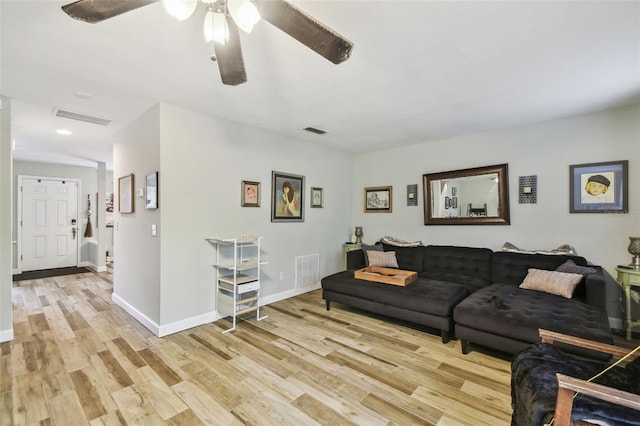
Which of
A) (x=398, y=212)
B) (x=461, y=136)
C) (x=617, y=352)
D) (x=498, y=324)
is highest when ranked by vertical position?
(x=461, y=136)

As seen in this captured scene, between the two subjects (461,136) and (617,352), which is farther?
(461,136)

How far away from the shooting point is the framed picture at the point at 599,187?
10.1 feet

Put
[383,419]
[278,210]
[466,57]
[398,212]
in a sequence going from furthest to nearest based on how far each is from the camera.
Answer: [398,212] < [278,210] < [466,57] < [383,419]

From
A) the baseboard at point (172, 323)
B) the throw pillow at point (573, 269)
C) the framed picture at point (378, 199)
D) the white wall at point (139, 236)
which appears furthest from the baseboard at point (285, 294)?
the throw pillow at point (573, 269)

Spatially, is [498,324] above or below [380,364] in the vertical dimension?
above

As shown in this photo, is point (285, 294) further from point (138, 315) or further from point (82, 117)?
point (82, 117)

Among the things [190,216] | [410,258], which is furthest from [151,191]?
[410,258]

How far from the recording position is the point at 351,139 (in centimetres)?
442

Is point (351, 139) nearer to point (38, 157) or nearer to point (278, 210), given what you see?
point (278, 210)

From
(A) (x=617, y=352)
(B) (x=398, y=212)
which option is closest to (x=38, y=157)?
(B) (x=398, y=212)

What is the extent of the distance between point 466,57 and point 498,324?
218cm

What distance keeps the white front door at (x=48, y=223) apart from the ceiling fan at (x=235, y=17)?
7.15m

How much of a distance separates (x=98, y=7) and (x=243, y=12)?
62 centimetres

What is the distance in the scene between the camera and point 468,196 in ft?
13.5
